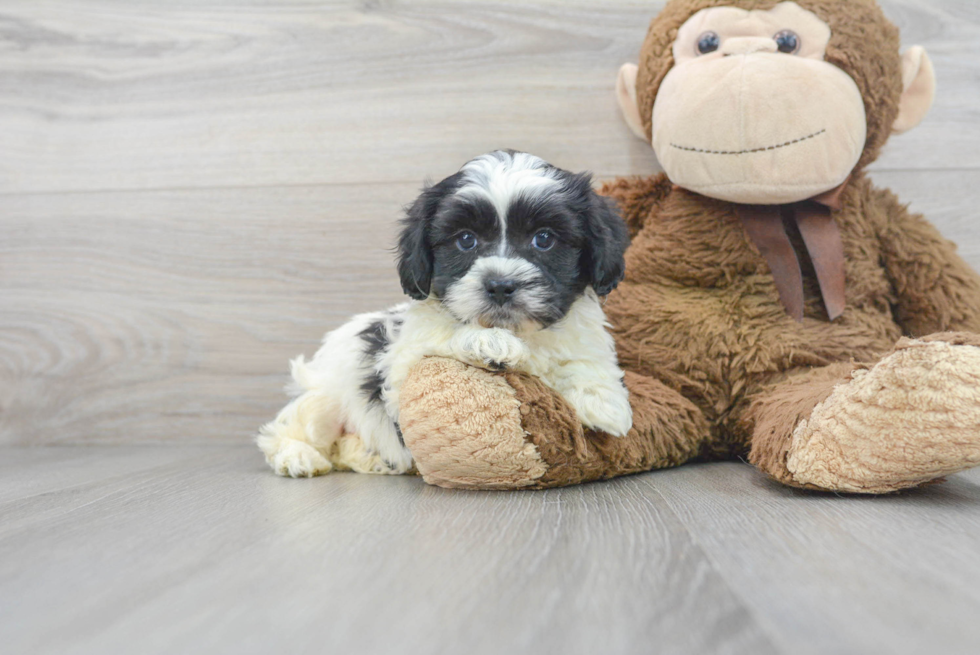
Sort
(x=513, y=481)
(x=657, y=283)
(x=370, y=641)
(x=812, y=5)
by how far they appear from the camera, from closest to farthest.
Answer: (x=370, y=641) < (x=513, y=481) < (x=812, y=5) < (x=657, y=283)

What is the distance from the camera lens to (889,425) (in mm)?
1075

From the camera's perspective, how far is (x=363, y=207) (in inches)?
79.2

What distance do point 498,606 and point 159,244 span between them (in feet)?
5.54

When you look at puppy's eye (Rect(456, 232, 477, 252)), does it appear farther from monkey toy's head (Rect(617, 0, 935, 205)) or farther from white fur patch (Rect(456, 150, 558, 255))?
monkey toy's head (Rect(617, 0, 935, 205))

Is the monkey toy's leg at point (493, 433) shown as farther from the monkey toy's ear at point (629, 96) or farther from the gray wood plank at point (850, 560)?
the monkey toy's ear at point (629, 96)

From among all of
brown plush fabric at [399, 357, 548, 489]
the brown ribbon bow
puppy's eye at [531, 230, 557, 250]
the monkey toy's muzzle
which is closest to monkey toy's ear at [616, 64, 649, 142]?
the monkey toy's muzzle

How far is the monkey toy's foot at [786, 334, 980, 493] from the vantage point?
101 cm

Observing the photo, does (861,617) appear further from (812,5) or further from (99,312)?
(99,312)

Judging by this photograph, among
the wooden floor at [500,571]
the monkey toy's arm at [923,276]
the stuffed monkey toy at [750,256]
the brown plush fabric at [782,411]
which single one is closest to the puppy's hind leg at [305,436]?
the wooden floor at [500,571]

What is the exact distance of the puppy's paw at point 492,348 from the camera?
1.22 metres

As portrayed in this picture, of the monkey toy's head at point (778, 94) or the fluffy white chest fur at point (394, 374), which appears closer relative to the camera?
the fluffy white chest fur at point (394, 374)

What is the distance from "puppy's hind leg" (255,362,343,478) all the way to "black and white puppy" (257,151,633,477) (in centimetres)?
16

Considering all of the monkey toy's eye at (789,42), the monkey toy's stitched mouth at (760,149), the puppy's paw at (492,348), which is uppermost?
the monkey toy's eye at (789,42)

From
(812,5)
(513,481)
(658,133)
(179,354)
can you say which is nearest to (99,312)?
(179,354)
